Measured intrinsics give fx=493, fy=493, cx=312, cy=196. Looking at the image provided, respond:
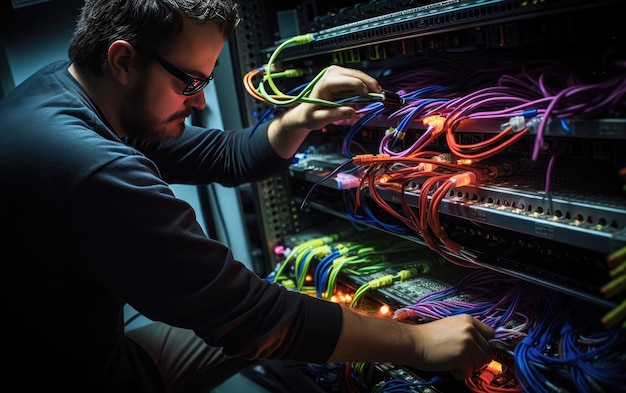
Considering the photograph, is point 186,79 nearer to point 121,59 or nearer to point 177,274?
point 121,59

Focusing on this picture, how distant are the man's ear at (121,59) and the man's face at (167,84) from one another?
0.02 metres

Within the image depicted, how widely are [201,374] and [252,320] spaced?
0.72m

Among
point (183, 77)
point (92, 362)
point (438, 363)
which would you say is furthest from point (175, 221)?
point (438, 363)

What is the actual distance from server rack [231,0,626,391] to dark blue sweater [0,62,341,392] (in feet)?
1.12

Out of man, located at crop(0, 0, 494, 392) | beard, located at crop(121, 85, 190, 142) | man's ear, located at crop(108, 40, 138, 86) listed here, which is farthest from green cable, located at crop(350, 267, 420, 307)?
man's ear, located at crop(108, 40, 138, 86)

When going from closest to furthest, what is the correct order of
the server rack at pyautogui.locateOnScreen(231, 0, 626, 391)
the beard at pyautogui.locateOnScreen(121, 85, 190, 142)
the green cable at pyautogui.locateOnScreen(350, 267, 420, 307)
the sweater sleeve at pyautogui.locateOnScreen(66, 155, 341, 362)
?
1. the server rack at pyautogui.locateOnScreen(231, 0, 626, 391)
2. the sweater sleeve at pyautogui.locateOnScreen(66, 155, 341, 362)
3. the beard at pyautogui.locateOnScreen(121, 85, 190, 142)
4. the green cable at pyautogui.locateOnScreen(350, 267, 420, 307)

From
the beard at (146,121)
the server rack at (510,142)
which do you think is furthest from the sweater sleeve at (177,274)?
the server rack at (510,142)

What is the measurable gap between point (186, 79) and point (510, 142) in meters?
0.68

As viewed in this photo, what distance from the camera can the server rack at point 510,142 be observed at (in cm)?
77

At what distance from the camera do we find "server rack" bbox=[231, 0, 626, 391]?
774 mm

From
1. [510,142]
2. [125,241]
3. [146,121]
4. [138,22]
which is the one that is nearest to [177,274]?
[125,241]

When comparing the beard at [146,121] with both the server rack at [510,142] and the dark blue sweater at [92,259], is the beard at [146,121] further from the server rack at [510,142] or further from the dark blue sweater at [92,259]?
the server rack at [510,142]

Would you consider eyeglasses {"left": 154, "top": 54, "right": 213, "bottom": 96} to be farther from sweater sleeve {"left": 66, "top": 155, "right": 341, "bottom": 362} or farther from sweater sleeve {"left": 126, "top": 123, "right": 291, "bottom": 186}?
sweater sleeve {"left": 126, "top": 123, "right": 291, "bottom": 186}

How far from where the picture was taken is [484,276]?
3.87ft
